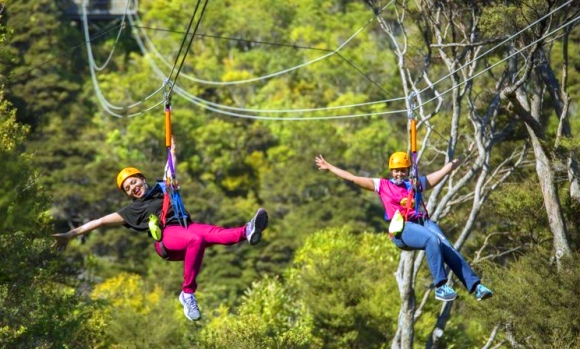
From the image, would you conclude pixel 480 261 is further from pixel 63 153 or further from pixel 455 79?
pixel 63 153

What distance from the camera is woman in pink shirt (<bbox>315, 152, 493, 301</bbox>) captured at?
13.8 metres

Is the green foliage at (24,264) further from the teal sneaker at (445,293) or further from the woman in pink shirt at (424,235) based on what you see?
the teal sneaker at (445,293)

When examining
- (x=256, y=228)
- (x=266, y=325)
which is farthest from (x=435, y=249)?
(x=266, y=325)

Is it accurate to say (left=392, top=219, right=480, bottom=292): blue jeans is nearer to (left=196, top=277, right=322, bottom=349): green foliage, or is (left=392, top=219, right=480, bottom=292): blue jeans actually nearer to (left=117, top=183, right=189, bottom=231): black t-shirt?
(left=117, top=183, right=189, bottom=231): black t-shirt

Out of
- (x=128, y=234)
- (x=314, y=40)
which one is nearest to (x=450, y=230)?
(x=128, y=234)

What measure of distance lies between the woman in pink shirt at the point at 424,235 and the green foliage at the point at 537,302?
8703 millimetres

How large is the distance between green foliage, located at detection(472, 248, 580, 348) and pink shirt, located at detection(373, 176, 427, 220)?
8.84 m

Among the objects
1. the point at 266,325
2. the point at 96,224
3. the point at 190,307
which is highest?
the point at 96,224

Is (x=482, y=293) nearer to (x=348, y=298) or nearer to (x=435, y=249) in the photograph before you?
(x=435, y=249)

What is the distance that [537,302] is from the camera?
2336cm

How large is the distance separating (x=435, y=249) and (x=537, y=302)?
33.0 feet

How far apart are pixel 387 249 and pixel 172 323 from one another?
34.1 ft

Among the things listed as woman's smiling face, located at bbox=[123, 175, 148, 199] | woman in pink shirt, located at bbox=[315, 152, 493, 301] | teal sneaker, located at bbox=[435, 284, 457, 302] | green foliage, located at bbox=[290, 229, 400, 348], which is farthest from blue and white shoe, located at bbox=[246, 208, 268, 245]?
green foliage, located at bbox=[290, 229, 400, 348]

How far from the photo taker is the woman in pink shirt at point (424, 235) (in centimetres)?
1382
